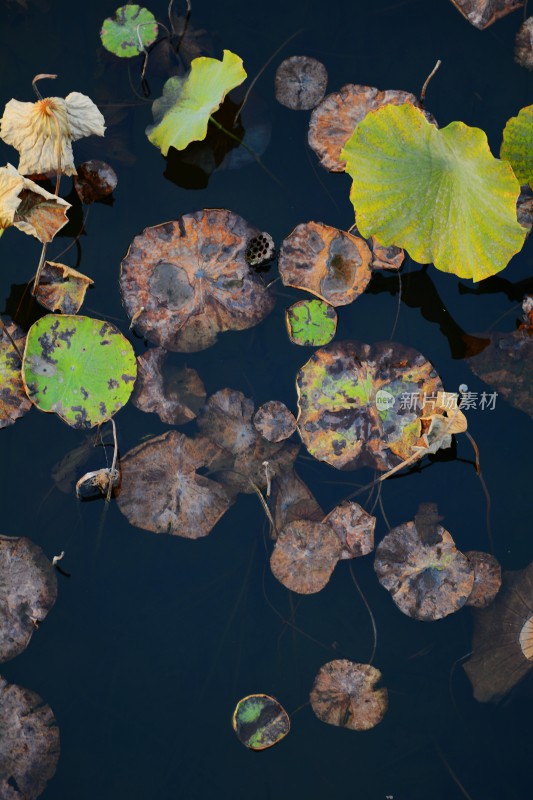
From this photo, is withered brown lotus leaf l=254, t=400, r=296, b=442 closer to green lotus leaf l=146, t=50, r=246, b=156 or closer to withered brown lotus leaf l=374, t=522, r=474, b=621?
withered brown lotus leaf l=374, t=522, r=474, b=621

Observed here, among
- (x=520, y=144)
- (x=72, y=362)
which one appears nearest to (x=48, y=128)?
(x=72, y=362)

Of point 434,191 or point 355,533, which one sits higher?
point 434,191

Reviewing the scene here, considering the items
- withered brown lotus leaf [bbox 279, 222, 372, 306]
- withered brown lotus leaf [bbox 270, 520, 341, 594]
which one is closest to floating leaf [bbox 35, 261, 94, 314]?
withered brown lotus leaf [bbox 279, 222, 372, 306]

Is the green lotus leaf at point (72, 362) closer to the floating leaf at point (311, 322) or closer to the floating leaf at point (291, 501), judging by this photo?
the floating leaf at point (311, 322)

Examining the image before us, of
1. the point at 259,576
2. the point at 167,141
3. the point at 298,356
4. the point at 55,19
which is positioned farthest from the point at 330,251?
the point at 55,19

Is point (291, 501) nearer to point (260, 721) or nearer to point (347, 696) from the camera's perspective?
point (347, 696)

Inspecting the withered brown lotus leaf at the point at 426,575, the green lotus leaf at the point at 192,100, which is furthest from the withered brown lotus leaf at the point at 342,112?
the withered brown lotus leaf at the point at 426,575
